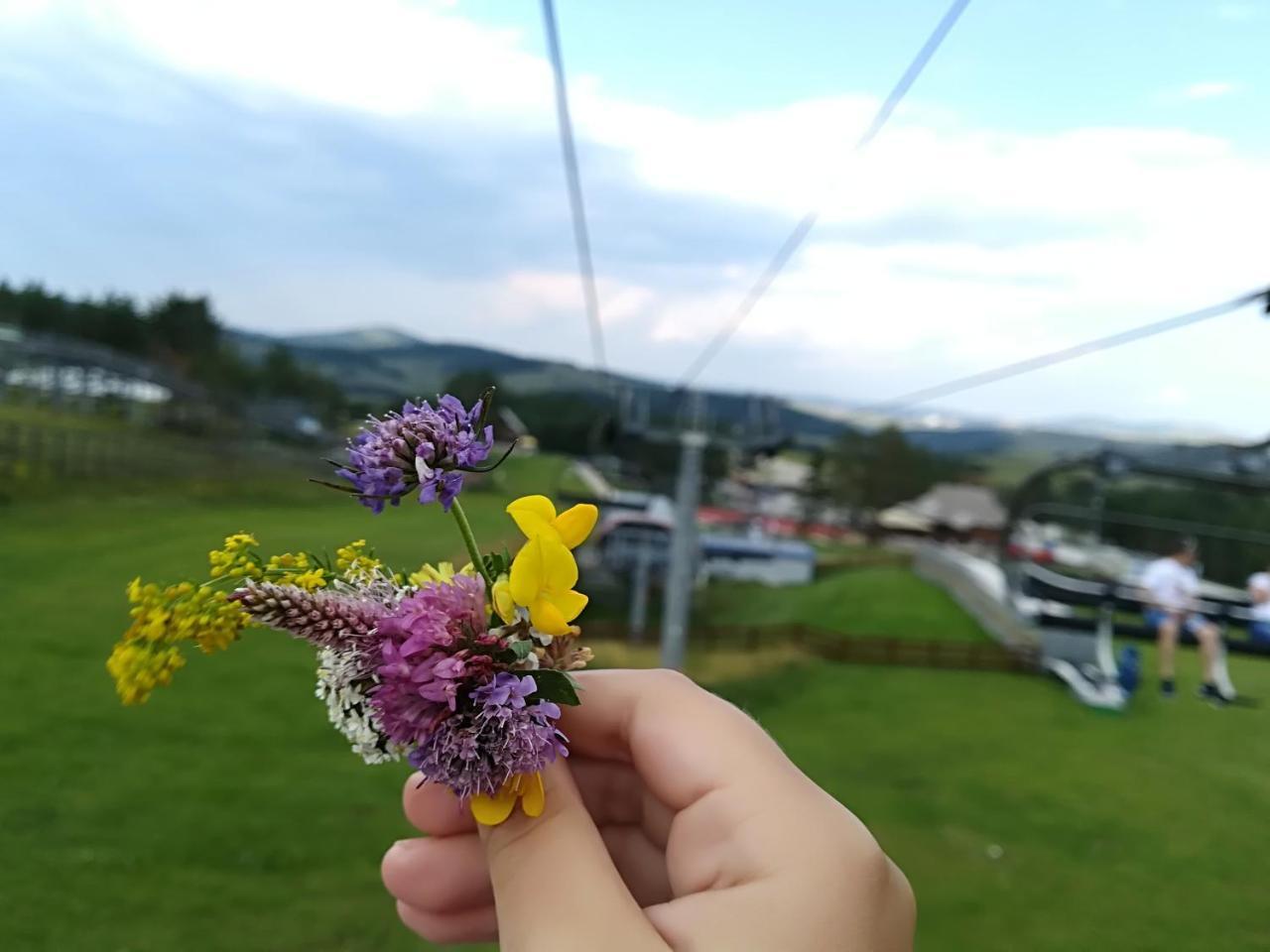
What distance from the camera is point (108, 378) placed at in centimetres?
1316

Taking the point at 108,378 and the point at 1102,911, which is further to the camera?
the point at 108,378

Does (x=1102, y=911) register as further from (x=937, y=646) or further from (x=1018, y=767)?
(x=937, y=646)

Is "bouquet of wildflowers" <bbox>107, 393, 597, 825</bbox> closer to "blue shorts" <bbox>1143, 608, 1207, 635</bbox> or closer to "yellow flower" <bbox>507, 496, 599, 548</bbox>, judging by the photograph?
"yellow flower" <bbox>507, 496, 599, 548</bbox>

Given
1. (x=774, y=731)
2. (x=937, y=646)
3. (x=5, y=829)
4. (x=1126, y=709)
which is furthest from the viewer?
(x=937, y=646)

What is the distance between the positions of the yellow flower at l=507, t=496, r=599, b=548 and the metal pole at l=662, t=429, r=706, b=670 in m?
4.14

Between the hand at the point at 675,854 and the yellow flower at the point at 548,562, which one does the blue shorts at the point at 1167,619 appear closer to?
the hand at the point at 675,854

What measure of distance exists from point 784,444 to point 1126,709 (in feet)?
8.80

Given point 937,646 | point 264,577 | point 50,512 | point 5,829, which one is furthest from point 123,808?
point 937,646

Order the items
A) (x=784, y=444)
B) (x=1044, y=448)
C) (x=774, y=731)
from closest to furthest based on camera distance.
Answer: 1. (x=774, y=731)
2. (x=784, y=444)
3. (x=1044, y=448)

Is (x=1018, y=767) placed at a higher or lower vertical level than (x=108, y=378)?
lower

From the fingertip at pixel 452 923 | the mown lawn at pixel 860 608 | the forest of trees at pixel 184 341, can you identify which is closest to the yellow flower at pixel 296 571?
the fingertip at pixel 452 923

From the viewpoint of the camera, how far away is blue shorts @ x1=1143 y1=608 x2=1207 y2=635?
564 cm

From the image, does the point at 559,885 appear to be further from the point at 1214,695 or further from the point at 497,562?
the point at 1214,695

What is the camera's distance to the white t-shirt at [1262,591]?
5.50 metres
